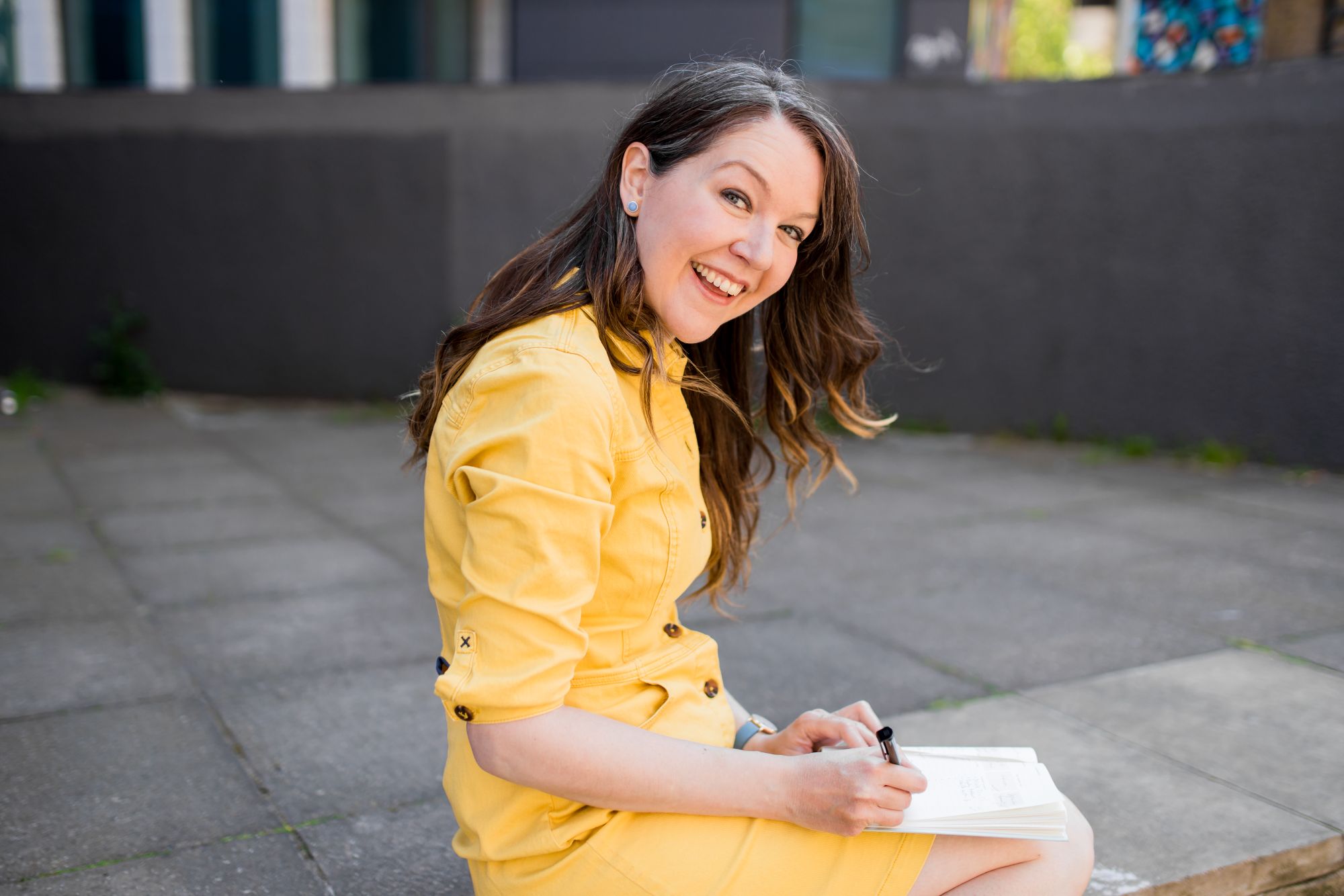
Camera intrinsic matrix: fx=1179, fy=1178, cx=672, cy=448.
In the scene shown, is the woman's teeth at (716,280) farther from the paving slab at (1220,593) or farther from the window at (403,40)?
the window at (403,40)

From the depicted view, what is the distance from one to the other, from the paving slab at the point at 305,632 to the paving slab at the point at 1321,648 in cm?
286

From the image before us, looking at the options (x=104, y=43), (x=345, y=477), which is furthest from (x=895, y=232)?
(x=104, y=43)

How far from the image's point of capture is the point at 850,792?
157 cm

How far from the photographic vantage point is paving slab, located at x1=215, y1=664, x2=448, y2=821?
2.83 m

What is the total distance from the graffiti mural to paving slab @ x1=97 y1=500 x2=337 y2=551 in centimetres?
730

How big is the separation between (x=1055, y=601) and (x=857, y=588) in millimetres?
747

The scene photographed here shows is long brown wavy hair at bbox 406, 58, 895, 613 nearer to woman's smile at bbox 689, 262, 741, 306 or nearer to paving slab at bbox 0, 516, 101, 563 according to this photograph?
woman's smile at bbox 689, 262, 741, 306

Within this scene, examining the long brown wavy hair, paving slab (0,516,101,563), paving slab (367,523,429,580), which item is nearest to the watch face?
the long brown wavy hair

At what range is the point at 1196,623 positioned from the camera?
4.25m

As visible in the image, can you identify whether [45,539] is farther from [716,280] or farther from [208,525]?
[716,280]

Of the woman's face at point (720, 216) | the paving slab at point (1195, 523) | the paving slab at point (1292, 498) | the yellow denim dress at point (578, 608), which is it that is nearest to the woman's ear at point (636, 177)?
the woman's face at point (720, 216)

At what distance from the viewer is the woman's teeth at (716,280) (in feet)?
5.82

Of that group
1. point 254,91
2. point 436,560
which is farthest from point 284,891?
point 254,91

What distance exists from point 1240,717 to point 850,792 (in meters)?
2.30
